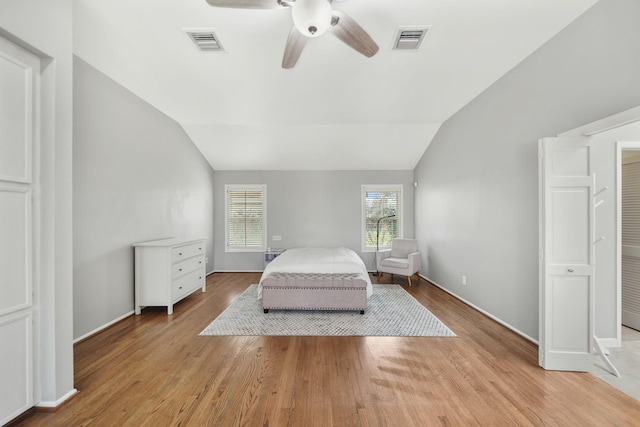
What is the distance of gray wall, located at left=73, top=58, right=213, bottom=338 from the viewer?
113 inches

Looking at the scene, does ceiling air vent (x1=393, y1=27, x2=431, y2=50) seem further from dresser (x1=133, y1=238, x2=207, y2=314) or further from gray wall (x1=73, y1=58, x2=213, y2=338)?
dresser (x1=133, y1=238, x2=207, y2=314)

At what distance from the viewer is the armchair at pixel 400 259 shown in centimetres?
519

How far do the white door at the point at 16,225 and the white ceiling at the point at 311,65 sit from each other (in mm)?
1241

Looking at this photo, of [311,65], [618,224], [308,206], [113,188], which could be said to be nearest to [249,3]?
[311,65]

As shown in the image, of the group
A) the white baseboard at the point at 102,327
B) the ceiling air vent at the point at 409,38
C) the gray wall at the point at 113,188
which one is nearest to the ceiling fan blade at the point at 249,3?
the ceiling air vent at the point at 409,38

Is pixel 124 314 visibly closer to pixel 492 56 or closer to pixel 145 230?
pixel 145 230

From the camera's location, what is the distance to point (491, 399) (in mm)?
1961

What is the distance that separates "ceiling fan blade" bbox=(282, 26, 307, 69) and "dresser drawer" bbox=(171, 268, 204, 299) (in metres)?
3.24

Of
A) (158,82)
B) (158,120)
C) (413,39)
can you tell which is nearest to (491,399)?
(413,39)

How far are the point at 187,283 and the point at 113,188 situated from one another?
1697 mm

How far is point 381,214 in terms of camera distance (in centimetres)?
645

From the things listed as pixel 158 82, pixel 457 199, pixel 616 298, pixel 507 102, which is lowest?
pixel 616 298

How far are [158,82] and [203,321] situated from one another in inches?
129

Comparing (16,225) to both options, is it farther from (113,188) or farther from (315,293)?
(315,293)
